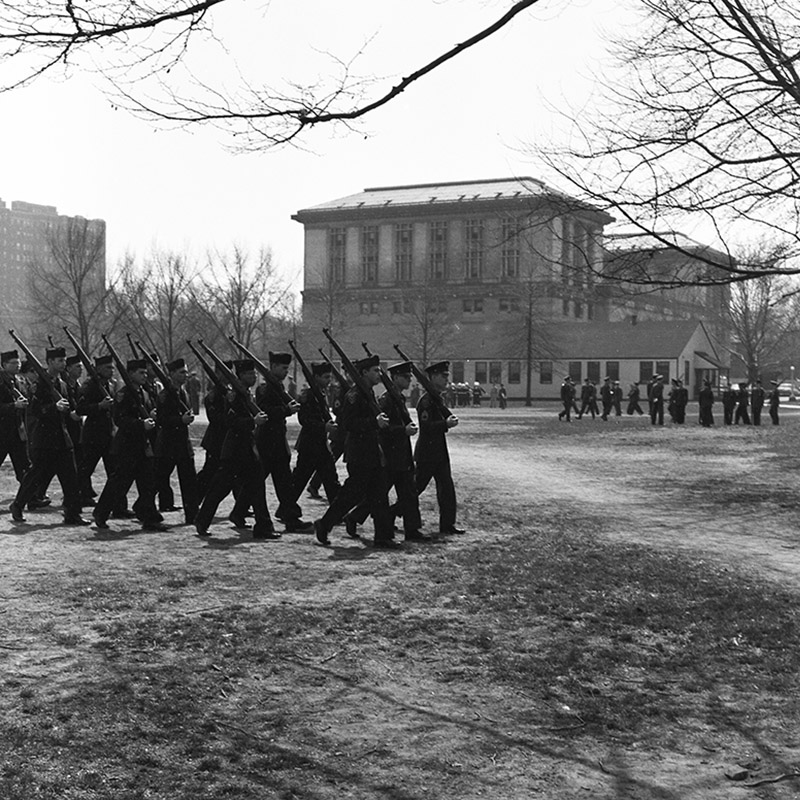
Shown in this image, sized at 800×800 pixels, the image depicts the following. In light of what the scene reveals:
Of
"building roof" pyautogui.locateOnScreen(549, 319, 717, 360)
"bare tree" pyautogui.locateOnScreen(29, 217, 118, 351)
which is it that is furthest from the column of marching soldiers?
"building roof" pyautogui.locateOnScreen(549, 319, 717, 360)

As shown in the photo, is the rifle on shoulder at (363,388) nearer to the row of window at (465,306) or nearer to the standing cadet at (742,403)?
the standing cadet at (742,403)

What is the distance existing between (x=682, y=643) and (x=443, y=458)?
16.4 feet

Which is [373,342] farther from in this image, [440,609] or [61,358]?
[440,609]

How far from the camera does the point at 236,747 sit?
5074 mm

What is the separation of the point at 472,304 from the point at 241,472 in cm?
9116

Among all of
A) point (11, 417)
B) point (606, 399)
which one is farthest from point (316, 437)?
point (606, 399)

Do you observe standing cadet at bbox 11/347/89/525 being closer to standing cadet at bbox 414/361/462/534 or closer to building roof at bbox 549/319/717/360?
standing cadet at bbox 414/361/462/534

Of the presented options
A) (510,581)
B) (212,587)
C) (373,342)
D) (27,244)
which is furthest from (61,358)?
(27,244)

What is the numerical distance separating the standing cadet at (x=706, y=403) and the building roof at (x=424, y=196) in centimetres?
6053

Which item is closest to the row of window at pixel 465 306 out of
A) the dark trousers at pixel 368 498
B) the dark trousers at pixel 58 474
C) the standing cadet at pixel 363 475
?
the dark trousers at pixel 58 474

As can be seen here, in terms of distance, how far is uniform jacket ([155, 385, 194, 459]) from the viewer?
41.3ft

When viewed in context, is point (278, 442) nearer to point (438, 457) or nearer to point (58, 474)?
point (438, 457)

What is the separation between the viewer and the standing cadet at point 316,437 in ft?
41.7

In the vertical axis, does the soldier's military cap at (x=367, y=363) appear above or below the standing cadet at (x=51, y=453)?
above
